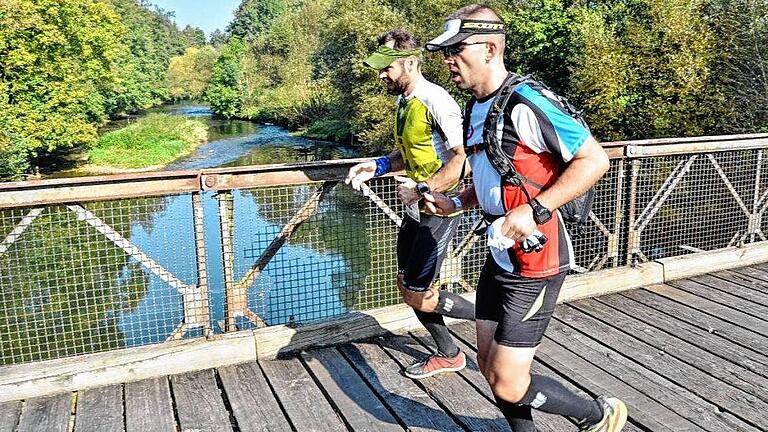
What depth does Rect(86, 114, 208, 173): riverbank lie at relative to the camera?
98.5 ft

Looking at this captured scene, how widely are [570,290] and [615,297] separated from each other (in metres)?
0.38

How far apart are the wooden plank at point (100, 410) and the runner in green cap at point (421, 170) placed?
4.95 ft

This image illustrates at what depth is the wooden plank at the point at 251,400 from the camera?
331 cm

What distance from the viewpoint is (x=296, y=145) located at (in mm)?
35031

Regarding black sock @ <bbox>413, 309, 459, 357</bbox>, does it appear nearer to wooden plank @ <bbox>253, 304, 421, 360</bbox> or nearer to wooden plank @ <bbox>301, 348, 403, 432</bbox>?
wooden plank @ <bbox>301, 348, 403, 432</bbox>

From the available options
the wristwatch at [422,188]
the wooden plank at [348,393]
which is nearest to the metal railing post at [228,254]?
the wooden plank at [348,393]

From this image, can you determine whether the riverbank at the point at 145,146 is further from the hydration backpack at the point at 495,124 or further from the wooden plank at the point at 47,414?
the hydration backpack at the point at 495,124

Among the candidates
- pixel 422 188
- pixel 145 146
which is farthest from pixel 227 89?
pixel 422 188

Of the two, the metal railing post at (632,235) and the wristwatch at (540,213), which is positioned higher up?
the wristwatch at (540,213)

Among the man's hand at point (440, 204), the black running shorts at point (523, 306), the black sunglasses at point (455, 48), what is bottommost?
the black running shorts at point (523, 306)

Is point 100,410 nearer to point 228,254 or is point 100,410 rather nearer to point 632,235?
point 228,254

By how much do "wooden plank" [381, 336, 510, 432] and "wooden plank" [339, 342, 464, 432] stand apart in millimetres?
46

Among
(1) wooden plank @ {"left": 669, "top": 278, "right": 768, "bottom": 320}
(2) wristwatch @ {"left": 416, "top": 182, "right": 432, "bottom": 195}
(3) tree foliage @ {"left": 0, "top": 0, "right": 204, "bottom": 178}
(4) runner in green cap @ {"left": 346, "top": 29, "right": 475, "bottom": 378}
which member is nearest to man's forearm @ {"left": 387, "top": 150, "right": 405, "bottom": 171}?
(4) runner in green cap @ {"left": 346, "top": 29, "right": 475, "bottom": 378}

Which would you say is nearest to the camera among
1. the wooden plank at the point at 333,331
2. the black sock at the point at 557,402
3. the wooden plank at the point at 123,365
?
the black sock at the point at 557,402
